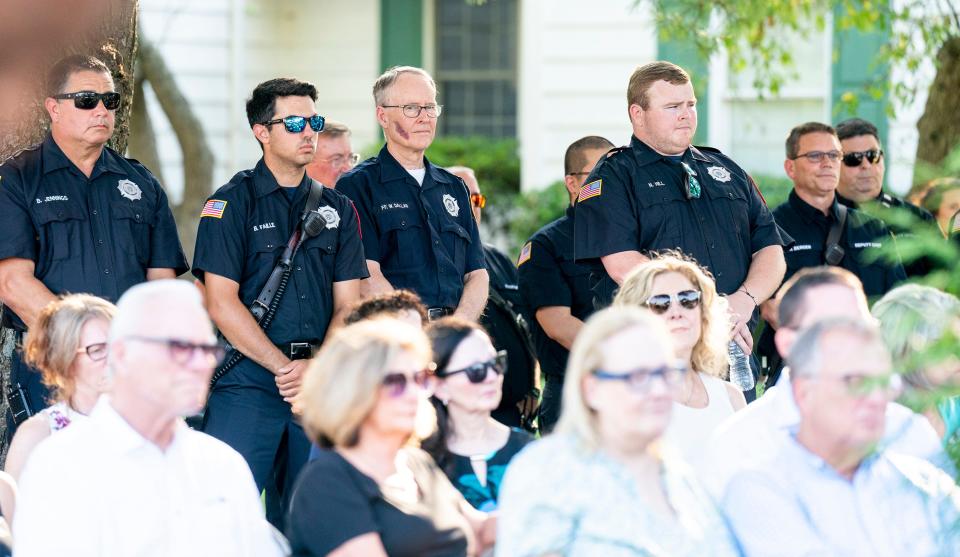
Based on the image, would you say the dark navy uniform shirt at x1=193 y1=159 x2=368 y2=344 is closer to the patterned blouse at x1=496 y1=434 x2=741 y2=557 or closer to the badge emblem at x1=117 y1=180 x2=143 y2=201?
the badge emblem at x1=117 y1=180 x2=143 y2=201

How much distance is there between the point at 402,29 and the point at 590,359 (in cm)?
1174

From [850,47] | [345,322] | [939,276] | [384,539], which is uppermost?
[850,47]

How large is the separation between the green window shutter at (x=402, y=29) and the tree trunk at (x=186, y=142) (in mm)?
3098

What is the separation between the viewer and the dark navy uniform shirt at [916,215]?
24.5 feet

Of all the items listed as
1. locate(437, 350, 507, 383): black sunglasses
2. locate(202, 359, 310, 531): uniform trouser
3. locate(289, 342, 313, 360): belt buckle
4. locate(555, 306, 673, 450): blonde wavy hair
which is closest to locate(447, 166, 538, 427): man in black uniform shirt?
locate(289, 342, 313, 360): belt buckle

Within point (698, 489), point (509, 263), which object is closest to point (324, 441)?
point (698, 489)

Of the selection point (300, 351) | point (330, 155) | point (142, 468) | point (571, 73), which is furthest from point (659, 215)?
point (571, 73)

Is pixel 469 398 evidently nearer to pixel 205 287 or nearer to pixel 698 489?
pixel 698 489

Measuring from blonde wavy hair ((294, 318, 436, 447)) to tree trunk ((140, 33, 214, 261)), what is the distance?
8504mm

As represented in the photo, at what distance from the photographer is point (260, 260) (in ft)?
19.2

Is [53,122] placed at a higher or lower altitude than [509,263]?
higher

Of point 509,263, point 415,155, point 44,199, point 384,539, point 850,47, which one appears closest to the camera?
point 384,539

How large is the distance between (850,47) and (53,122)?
8.82 meters

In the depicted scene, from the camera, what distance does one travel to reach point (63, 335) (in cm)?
473
